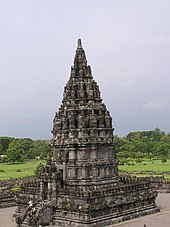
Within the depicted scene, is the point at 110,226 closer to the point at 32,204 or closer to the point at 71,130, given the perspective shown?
the point at 32,204

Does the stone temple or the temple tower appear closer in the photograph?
the stone temple

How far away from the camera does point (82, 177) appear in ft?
105

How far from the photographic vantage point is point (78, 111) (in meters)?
33.7

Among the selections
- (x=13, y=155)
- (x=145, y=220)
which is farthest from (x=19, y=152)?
(x=145, y=220)

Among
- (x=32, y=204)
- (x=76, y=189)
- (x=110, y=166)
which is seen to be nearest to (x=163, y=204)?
(x=110, y=166)

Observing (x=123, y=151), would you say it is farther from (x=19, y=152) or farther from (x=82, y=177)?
(x=82, y=177)

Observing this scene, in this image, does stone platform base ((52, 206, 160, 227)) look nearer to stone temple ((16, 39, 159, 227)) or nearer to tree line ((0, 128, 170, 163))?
stone temple ((16, 39, 159, 227))

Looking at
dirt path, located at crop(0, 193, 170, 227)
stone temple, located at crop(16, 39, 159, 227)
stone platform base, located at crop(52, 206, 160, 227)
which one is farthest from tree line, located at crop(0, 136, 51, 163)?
stone platform base, located at crop(52, 206, 160, 227)

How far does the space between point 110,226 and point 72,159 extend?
6009 mm

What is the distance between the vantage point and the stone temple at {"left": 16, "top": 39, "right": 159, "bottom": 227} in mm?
29875

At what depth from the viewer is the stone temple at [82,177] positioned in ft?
98.0

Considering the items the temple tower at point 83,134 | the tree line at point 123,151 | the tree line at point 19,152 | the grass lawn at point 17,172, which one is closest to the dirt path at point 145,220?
the temple tower at point 83,134

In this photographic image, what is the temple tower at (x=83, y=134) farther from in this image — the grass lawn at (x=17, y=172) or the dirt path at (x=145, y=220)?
the grass lawn at (x=17, y=172)

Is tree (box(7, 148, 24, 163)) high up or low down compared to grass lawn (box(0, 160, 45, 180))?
up
